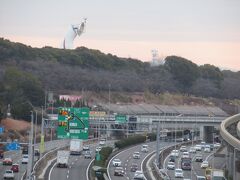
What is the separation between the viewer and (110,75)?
161 metres

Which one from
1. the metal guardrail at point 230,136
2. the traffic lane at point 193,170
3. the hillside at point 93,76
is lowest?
the traffic lane at point 193,170

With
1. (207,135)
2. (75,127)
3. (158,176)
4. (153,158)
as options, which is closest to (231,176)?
(158,176)

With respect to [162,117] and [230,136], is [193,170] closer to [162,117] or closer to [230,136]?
[230,136]

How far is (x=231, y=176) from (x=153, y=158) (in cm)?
2500

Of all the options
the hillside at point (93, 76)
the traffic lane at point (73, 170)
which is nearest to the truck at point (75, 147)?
the traffic lane at point (73, 170)

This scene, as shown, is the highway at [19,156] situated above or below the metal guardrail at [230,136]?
below

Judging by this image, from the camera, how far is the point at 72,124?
61312 millimetres

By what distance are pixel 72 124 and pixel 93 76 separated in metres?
92.3

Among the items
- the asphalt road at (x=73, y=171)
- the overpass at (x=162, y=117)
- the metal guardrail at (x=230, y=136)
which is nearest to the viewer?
the metal guardrail at (x=230, y=136)

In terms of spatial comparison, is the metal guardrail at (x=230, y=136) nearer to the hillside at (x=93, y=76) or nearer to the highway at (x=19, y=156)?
the highway at (x=19, y=156)

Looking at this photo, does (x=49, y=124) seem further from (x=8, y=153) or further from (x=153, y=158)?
(x=153, y=158)

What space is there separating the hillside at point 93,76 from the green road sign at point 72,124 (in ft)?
149

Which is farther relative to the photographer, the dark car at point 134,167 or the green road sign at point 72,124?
the dark car at point 134,167

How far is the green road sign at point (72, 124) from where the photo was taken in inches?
2400
